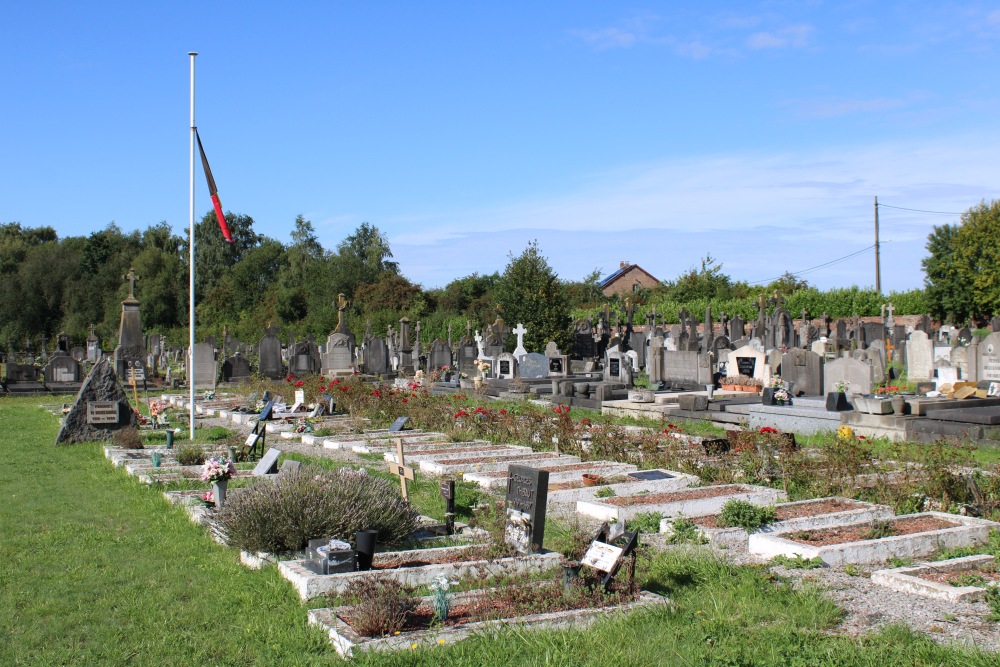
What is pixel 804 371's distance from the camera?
17578 millimetres

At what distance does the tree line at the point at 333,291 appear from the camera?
145 ft

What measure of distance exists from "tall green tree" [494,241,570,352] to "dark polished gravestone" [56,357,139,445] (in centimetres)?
2119

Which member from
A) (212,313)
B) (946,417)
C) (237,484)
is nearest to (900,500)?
(946,417)

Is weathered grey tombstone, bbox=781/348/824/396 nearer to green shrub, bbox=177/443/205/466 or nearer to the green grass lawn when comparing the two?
the green grass lawn

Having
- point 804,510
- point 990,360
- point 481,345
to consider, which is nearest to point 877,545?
point 804,510

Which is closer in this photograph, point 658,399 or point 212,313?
point 658,399

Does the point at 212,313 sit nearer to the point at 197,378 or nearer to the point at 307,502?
the point at 197,378

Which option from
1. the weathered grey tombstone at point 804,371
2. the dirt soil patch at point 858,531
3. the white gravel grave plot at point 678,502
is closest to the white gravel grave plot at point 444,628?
the dirt soil patch at point 858,531

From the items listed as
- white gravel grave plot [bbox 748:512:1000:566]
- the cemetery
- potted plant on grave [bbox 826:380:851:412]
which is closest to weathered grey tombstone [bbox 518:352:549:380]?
the cemetery

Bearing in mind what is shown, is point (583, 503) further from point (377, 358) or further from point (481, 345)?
point (481, 345)

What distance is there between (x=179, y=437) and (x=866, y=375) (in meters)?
12.8

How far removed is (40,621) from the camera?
5.72 metres

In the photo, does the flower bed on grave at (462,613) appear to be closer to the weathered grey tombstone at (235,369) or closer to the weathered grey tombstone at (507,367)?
the weathered grey tombstone at (507,367)

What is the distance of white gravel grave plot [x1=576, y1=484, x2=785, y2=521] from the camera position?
8758 mm
